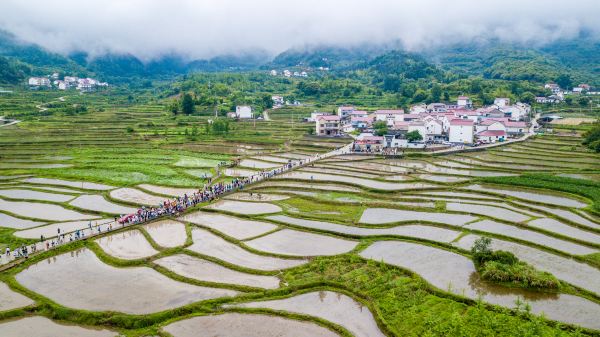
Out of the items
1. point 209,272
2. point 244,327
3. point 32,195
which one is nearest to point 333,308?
point 244,327

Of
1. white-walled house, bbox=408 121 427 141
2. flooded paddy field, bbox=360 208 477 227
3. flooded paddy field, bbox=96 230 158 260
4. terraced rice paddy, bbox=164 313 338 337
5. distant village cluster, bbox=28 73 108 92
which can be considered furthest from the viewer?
distant village cluster, bbox=28 73 108 92

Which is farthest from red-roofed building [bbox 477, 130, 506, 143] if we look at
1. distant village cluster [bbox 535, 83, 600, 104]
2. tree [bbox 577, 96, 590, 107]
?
distant village cluster [bbox 535, 83, 600, 104]

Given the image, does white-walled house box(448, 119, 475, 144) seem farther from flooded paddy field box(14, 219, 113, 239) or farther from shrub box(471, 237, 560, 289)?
flooded paddy field box(14, 219, 113, 239)

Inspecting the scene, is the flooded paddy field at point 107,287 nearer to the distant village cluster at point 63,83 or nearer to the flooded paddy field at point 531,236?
the flooded paddy field at point 531,236

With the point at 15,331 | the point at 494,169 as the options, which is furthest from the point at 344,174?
the point at 15,331

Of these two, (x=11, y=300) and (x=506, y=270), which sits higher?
(x=506, y=270)

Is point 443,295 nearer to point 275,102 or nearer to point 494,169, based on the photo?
point 494,169

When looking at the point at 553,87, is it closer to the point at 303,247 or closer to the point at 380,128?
the point at 380,128
